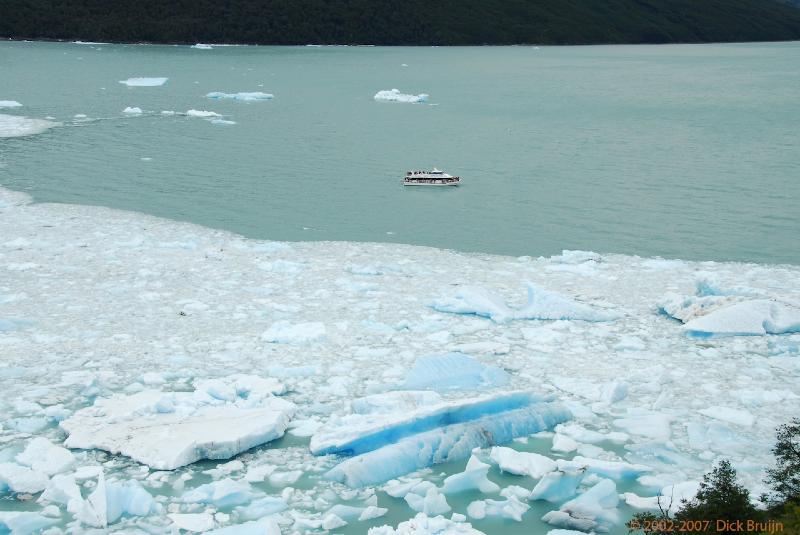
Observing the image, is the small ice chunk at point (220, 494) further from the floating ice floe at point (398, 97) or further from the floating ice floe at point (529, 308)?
the floating ice floe at point (398, 97)

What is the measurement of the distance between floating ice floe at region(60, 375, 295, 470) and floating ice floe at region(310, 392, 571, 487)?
2.19ft

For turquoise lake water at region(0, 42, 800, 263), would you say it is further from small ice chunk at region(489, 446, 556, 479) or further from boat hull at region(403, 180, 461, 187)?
small ice chunk at region(489, 446, 556, 479)

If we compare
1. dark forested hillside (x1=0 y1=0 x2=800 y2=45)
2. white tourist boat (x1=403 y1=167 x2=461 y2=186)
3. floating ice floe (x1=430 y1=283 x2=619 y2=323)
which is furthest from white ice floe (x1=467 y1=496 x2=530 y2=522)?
dark forested hillside (x1=0 y1=0 x2=800 y2=45)

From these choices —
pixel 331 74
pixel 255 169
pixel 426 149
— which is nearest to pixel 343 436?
pixel 255 169

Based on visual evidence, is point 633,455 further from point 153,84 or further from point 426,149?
point 153,84

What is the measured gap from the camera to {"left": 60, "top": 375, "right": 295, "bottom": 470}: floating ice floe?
775 centimetres

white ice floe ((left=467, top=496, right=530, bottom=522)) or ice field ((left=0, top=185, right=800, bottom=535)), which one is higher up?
ice field ((left=0, top=185, right=800, bottom=535))

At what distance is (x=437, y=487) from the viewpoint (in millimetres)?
7316

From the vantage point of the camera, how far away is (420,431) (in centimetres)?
820

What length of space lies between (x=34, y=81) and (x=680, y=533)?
52535mm

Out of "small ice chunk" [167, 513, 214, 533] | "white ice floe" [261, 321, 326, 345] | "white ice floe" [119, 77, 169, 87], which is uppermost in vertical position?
"white ice floe" [119, 77, 169, 87]

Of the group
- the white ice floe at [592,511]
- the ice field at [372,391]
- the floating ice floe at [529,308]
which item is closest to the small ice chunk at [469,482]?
the ice field at [372,391]

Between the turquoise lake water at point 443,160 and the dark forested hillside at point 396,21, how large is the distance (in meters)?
38.1

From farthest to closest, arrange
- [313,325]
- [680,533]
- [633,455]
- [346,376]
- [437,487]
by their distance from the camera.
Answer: [313,325] → [346,376] → [633,455] → [437,487] → [680,533]
